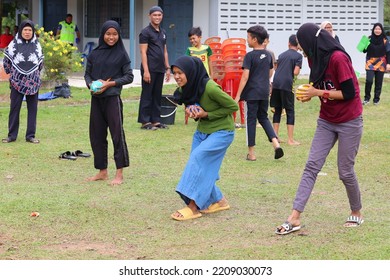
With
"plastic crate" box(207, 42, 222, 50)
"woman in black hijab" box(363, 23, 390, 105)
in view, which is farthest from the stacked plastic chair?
"woman in black hijab" box(363, 23, 390, 105)

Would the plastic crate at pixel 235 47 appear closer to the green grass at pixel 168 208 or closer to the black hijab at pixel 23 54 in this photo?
the green grass at pixel 168 208

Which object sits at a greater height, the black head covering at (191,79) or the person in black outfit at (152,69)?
the black head covering at (191,79)

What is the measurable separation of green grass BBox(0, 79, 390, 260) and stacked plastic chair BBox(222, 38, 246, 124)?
4.63ft

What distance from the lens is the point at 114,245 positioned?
6914 millimetres

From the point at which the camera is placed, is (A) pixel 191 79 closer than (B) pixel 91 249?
No

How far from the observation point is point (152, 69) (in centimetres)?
1426

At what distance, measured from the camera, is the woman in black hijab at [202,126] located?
25.3 ft

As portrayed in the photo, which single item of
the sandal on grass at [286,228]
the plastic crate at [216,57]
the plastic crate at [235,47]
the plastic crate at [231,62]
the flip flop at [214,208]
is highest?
the plastic crate at [235,47]

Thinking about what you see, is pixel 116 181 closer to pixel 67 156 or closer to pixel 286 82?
pixel 67 156

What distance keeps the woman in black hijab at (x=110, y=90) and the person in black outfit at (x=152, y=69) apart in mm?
4538

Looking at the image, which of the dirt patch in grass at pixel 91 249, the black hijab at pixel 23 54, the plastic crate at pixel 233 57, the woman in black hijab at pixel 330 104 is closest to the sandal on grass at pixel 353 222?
the woman in black hijab at pixel 330 104

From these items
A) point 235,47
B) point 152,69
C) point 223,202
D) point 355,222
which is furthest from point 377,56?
point 355,222

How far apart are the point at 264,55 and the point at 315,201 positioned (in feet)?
10.3

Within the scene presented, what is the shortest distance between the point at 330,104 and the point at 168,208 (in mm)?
2050
